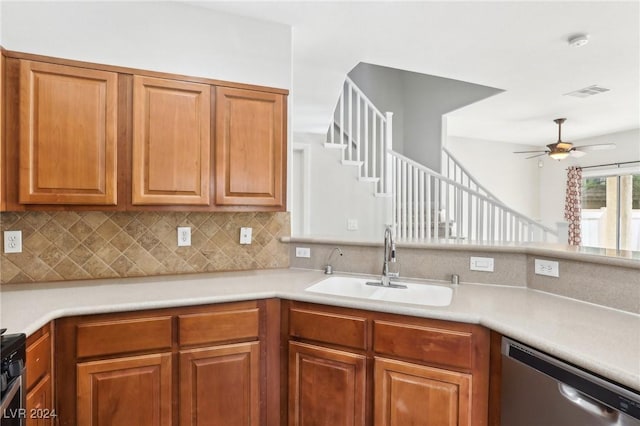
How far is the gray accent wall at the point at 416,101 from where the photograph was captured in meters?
4.95

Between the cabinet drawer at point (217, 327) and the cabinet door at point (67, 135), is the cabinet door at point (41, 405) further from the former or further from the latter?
the cabinet door at point (67, 135)

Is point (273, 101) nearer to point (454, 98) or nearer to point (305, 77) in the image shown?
point (305, 77)

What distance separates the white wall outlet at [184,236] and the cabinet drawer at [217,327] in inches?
29.8

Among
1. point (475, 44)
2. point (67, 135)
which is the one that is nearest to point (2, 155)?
point (67, 135)

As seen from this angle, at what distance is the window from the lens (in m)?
5.96

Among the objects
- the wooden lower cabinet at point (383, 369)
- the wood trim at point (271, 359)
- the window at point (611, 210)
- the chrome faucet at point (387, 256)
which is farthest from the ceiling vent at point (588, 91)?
the wood trim at point (271, 359)

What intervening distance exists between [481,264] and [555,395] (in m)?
0.96

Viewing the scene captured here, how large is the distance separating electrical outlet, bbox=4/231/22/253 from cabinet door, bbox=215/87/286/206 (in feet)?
3.77

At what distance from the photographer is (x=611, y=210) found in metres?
6.31

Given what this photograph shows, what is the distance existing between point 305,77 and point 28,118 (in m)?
2.23

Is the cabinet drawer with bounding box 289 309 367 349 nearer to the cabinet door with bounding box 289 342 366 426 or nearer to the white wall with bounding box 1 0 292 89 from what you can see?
the cabinet door with bounding box 289 342 366 426

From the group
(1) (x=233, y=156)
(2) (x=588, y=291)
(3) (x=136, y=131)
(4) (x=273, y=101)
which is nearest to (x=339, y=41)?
→ (4) (x=273, y=101)

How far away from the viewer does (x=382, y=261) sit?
7.75 feet

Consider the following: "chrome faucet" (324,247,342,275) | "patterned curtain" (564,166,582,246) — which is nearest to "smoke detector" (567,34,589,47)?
"chrome faucet" (324,247,342,275)
